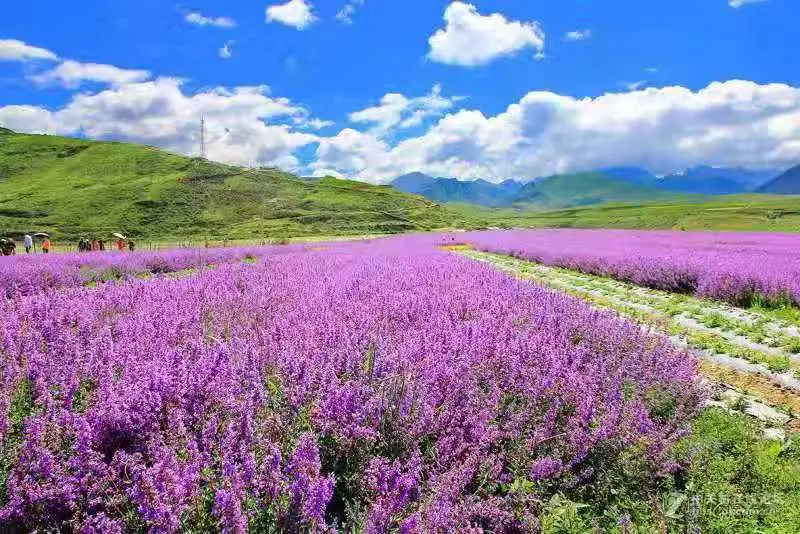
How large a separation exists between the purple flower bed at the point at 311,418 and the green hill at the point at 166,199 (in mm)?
84018

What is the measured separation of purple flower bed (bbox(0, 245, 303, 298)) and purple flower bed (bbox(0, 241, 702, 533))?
3917 millimetres

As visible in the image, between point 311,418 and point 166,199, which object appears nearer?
point 311,418

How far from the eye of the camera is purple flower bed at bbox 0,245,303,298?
11.2 m

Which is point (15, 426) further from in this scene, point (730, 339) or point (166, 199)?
point (166, 199)

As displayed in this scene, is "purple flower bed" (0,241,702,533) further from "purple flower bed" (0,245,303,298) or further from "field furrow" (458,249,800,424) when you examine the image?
"purple flower bed" (0,245,303,298)

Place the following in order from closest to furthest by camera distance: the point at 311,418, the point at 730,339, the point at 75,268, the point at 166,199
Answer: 1. the point at 311,418
2. the point at 730,339
3. the point at 75,268
4. the point at 166,199

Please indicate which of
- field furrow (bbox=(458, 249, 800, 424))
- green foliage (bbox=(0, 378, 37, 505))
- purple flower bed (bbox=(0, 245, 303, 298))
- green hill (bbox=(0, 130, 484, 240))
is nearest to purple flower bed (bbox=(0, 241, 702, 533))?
green foliage (bbox=(0, 378, 37, 505))

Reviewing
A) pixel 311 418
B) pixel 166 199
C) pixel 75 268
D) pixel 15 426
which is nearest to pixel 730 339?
pixel 311 418

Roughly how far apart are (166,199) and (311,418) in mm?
124862

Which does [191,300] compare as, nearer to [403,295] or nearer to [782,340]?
[403,295]

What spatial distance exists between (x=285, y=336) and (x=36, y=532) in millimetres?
1742

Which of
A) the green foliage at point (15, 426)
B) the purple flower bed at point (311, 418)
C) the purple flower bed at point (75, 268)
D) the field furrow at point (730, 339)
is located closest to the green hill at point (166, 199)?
the purple flower bed at point (75, 268)

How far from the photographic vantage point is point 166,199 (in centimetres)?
11325

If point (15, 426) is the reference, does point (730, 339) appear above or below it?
below
